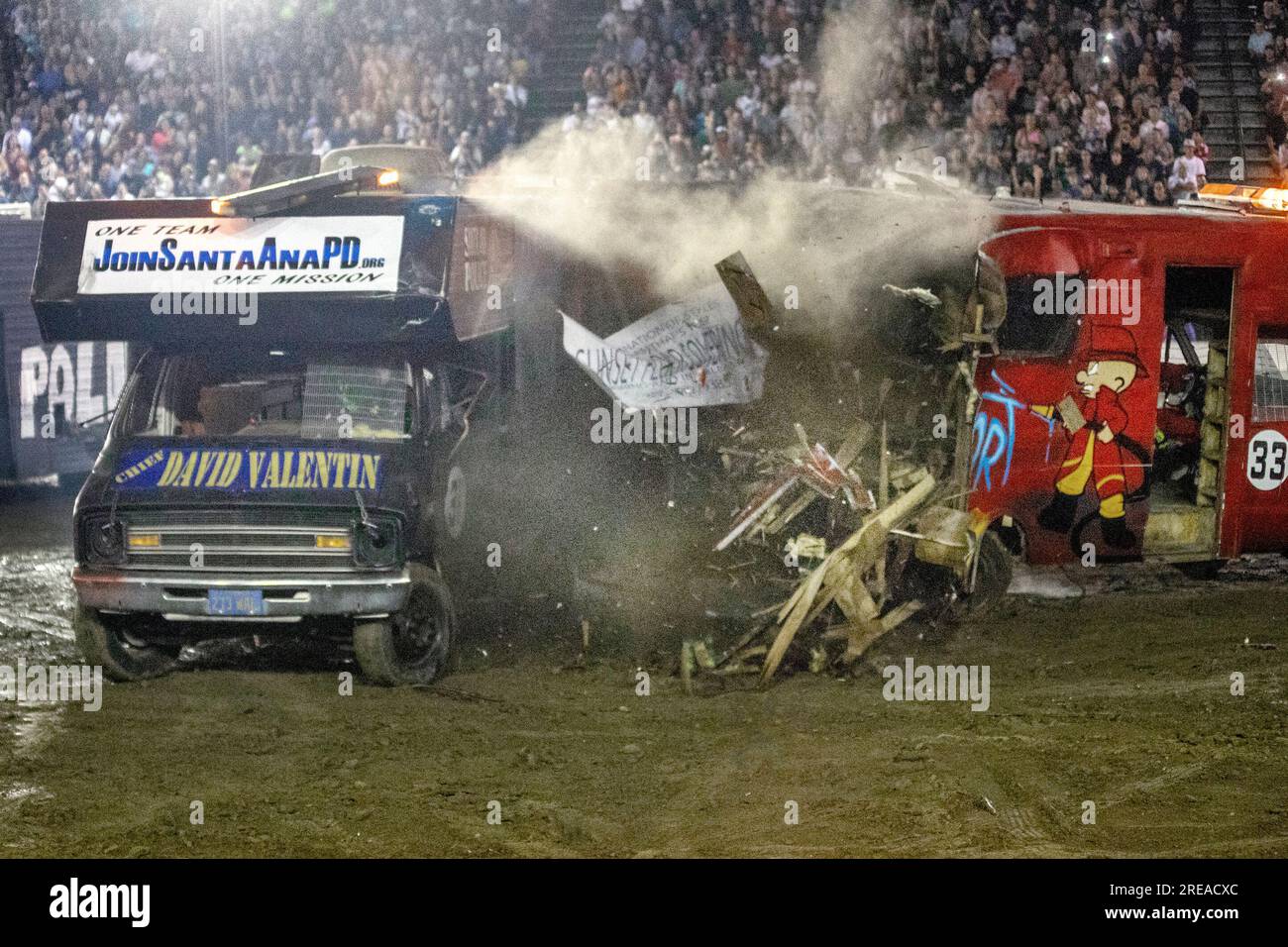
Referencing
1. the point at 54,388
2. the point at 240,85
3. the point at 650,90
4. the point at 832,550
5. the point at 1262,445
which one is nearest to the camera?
the point at 832,550

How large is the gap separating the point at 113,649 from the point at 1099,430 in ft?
23.5

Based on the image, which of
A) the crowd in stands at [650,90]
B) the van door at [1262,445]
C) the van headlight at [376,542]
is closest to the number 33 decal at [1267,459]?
the van door at [1262,445]

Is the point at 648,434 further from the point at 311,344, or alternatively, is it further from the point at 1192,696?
the point at 1192,696

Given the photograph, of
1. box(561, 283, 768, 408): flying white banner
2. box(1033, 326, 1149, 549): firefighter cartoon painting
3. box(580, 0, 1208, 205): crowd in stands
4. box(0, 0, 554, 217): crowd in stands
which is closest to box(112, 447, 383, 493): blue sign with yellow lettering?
box(561, 283, 768, 408): flying white banner

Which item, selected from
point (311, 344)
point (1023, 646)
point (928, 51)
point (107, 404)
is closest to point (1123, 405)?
point (1023, 646)

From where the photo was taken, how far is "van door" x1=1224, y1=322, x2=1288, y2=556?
11.3m

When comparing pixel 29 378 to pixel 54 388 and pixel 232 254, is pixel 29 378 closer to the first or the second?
pixel 54 388

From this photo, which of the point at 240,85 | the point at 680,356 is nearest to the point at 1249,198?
the point at 680,356

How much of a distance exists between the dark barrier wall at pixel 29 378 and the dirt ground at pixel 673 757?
7.86 metres

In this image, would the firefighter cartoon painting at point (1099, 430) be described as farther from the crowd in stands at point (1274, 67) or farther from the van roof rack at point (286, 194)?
the crowd in stands at point (1274, 67)

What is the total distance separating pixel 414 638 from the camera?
916cm

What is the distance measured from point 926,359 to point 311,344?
4.47 meters

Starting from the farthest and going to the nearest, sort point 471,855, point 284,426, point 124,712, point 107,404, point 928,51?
point 928,51 → point 107,404 → point 284,426 → point 124,712 → point 471,855

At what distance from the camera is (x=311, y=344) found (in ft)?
31.1
